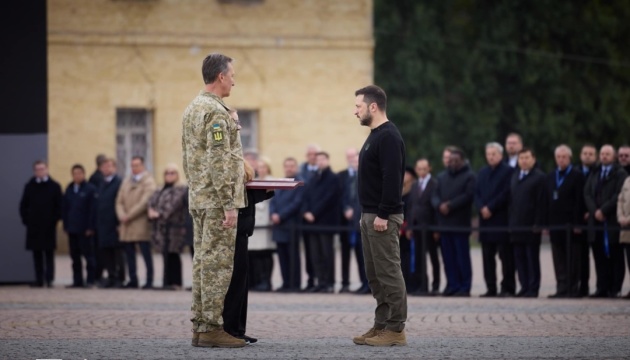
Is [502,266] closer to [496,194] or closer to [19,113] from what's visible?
[496,194]

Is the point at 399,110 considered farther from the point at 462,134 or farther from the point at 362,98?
the point at 362,98

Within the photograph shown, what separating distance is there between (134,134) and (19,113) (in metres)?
12.4

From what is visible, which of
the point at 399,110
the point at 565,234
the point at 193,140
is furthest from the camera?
the point at 399,110

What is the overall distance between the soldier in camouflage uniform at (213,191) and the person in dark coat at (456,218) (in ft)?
27.7

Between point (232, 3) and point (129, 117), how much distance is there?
136 inches

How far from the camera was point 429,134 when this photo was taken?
132 feet

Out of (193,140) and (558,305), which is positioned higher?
(193,140)

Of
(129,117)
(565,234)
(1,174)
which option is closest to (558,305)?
(565,234)

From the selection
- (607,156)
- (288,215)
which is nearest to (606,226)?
(607,156)

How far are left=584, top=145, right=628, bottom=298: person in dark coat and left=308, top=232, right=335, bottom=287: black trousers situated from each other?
3.81 meters

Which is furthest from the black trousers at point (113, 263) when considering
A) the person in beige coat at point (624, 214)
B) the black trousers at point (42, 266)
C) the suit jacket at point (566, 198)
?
the person in beige coat at point (624, 214)

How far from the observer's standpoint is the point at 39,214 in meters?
22.5

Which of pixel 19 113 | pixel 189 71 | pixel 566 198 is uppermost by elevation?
pixel 189 71

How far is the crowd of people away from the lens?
65.3 feet
